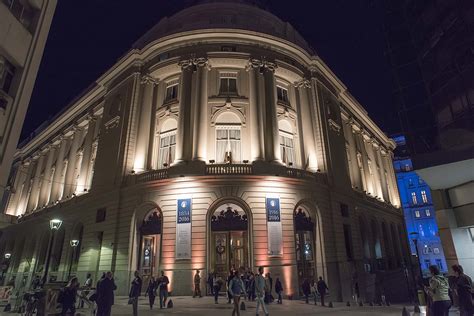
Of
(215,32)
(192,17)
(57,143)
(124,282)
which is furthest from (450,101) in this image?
(57,143)

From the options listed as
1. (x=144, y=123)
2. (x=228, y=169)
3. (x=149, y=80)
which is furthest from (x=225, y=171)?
(x=149, y=80)

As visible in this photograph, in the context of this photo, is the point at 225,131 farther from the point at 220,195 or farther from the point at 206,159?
the point at 220,195

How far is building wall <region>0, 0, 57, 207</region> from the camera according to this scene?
13.0 meters

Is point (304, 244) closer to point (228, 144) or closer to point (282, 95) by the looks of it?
point (228, 144)

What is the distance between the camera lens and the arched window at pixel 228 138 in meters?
22.7

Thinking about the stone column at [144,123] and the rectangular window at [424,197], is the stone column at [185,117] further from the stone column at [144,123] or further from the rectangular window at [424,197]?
the rectangular window at [424,197]

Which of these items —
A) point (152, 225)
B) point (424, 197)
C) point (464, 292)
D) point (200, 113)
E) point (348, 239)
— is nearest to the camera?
point (464, 292)

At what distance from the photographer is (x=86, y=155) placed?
31.7 meters

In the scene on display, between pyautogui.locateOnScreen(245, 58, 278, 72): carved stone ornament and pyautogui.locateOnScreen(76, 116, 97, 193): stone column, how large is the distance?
18652 mm

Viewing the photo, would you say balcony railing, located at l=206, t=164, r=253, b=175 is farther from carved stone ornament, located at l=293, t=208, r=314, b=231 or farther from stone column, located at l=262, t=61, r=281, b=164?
carved stone ornament, located at l=293, t=208, r=314, b=231

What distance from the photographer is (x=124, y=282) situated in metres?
20.5

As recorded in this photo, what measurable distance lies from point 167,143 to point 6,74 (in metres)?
12.1

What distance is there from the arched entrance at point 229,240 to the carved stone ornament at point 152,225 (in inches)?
154

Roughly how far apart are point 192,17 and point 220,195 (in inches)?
710
